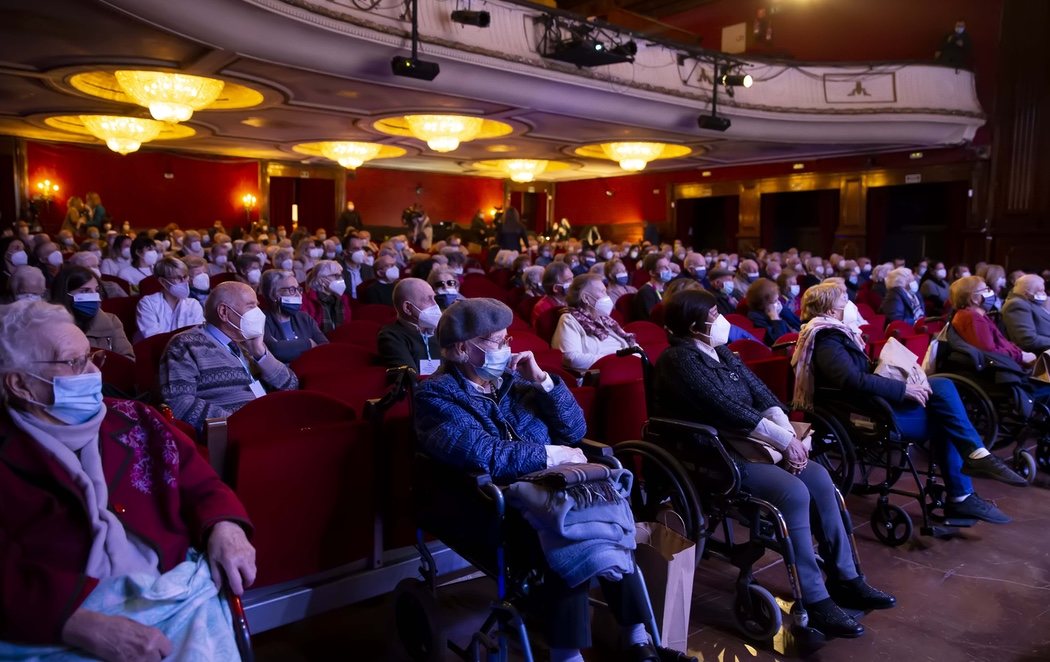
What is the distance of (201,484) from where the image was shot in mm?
1688

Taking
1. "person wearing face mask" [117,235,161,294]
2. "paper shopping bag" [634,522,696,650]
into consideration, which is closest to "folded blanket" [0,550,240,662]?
"paper shopping bag" [634,522,696,650]

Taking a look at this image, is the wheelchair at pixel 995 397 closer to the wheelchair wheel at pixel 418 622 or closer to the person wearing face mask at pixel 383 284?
the wheelchair wheel at pixel 418 622

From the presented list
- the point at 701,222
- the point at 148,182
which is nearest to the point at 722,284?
the point at 701,222

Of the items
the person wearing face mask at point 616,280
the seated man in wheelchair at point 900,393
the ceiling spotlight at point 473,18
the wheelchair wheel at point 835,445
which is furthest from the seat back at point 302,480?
the ceiling spotlight at point 473,18

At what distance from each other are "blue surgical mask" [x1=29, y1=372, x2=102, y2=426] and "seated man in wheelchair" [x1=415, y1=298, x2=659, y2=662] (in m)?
0.79

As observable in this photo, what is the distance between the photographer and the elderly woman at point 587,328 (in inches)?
148

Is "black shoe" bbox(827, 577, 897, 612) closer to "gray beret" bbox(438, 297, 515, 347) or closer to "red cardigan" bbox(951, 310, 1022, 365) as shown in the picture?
"gray beret" bbox(438, 297, 515, 347)

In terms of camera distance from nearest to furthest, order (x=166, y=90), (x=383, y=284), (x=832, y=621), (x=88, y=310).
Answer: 1. (x=832, y=621)
2. (x=88, y=310)
3. (x=383, y=284)
4. (x=166, y=90)

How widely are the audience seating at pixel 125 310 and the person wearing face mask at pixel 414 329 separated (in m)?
2.14

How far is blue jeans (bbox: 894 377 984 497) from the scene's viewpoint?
10.4 ft

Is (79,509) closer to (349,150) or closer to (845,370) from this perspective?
(845,370)

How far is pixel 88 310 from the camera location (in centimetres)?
359

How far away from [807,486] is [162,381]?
6.92 feet

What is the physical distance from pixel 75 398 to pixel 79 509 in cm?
22
